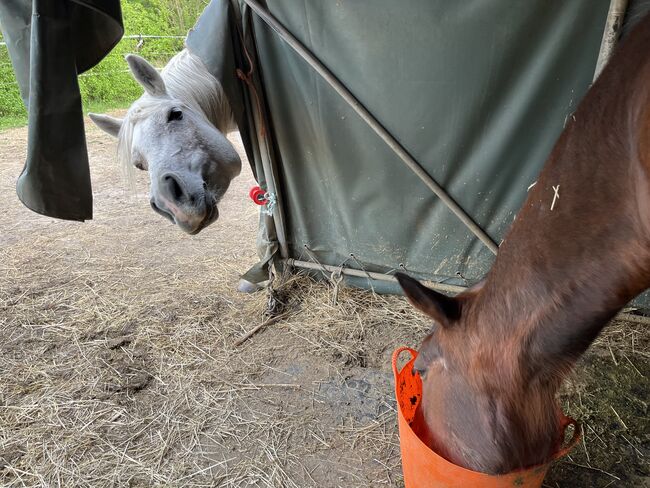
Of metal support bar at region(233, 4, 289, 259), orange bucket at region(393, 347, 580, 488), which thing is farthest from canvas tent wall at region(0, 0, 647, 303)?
orange bucket at region(393, 347, 580, 488)

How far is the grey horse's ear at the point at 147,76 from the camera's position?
224 centimetres

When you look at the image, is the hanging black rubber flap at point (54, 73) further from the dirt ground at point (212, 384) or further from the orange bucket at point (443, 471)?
the orange bucket at point (443, 471)

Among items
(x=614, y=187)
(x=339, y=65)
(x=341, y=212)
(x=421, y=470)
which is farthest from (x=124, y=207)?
(x=614, y=187)

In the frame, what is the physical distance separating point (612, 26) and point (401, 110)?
1074 millimetres

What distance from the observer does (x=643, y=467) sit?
6.11 ft

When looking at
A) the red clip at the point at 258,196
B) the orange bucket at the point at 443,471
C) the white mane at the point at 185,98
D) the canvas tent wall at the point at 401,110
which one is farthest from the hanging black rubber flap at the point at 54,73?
the orange bucket at the point at 443,471

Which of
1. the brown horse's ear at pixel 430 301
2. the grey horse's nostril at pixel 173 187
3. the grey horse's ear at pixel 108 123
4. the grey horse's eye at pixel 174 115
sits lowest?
the grey horse's ear at pixel 108 123

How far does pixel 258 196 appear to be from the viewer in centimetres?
296

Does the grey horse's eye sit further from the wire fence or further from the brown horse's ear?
the wire fence

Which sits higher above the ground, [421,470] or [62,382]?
[421,470]

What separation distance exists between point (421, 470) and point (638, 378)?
1.76m

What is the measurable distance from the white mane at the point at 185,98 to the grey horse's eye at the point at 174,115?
87mm

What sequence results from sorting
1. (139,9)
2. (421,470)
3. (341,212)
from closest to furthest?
(421,470) → (341,212) → (139,9)

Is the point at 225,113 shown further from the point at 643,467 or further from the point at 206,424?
the point at 643,467
